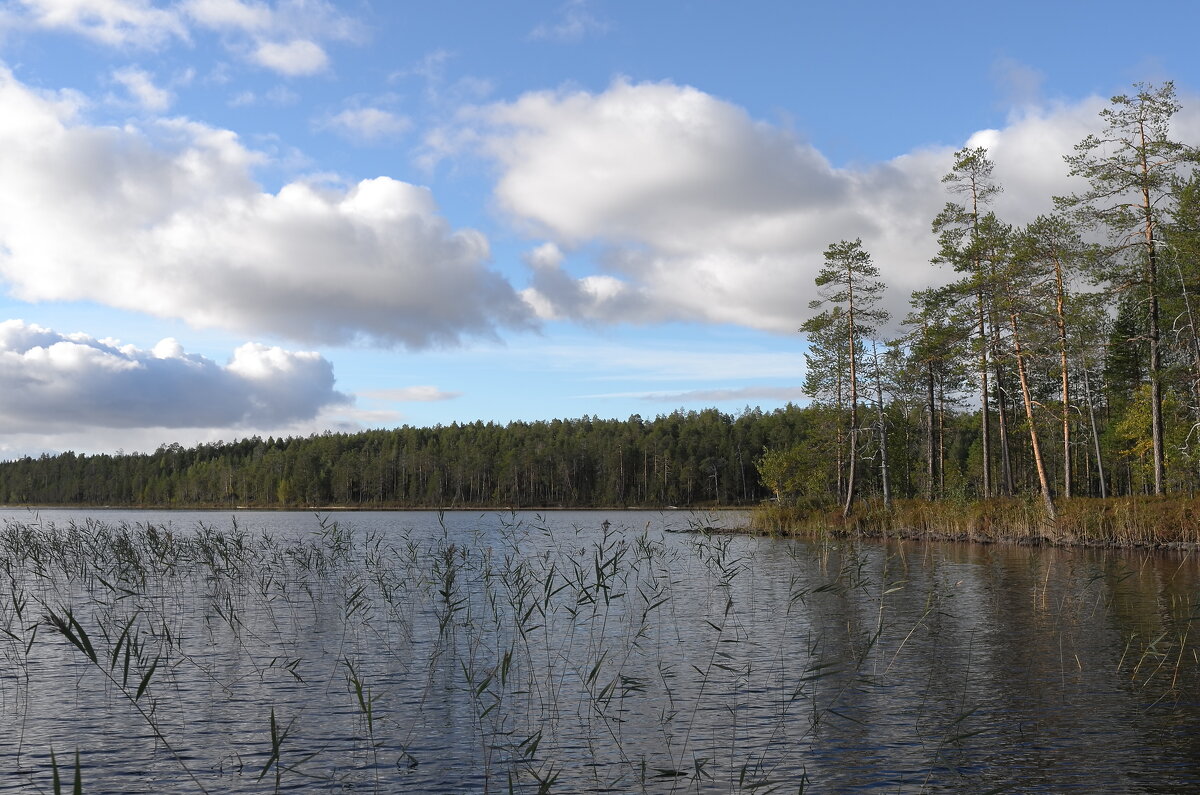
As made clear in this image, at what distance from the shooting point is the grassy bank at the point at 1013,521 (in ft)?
105

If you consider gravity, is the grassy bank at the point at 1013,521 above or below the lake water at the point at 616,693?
above

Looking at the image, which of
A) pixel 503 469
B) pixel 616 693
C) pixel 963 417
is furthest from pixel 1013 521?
pixel 503 469

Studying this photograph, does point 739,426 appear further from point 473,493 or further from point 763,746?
point 763,746

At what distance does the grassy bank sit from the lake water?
7.66 metres

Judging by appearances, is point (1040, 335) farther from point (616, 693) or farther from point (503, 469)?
point (503, 469)

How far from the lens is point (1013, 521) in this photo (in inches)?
1494

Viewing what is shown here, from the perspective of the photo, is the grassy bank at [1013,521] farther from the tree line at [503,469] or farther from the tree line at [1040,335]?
the tree line at [503,469]

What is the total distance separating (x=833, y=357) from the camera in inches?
2266

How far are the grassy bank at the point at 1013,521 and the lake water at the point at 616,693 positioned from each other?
7.66 m

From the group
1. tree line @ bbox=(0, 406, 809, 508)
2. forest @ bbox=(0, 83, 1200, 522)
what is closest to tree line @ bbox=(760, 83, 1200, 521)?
forest @ bbox=(0, 83, 1200, 522)

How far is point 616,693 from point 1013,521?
30.5 m

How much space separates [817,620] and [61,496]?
681 feet

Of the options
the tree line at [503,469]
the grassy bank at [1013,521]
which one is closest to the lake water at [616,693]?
the grassy bank at [1013,521]

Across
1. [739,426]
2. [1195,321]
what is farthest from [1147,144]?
[739,426]
